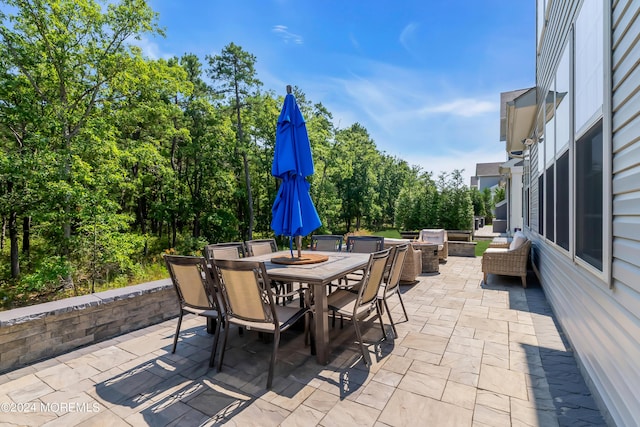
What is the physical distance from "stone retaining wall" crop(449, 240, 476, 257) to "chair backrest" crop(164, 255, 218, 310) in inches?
325

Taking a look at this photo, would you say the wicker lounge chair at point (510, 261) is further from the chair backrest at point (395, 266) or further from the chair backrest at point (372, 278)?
the chair backrest at point (372, 278)

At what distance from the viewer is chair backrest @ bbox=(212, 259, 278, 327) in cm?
241

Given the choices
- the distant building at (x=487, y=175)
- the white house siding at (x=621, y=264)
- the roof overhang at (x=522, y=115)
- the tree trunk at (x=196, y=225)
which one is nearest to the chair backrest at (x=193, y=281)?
the white house siding at (x=621, y=264)

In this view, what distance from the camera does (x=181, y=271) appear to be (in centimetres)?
291

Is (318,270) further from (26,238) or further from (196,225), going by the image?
(26,238)

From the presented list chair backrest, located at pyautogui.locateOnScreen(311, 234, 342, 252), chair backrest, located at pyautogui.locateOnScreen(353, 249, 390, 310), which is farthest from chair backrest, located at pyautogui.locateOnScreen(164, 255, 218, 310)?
chair backrest, located at pyautogui.locateOnScreen(311, 234, 342, 252)

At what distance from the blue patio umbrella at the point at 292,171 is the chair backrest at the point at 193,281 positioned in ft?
3.36

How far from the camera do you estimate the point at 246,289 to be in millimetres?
2500

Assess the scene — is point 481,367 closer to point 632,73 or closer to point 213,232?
point 632,73

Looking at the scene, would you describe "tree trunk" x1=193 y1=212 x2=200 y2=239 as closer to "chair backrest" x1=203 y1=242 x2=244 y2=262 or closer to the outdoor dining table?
"chair backrest" x1=203 y1=242 x2=244 y2=262

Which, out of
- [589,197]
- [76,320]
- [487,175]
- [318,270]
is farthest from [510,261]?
[487,175]

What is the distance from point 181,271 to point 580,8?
14.9ft

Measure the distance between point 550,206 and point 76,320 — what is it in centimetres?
606

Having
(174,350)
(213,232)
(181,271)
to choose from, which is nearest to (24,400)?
(174,350)
